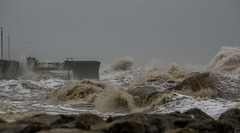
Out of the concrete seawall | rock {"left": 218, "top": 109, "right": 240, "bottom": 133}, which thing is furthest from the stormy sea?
the concrete seawall

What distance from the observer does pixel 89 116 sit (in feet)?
17.4

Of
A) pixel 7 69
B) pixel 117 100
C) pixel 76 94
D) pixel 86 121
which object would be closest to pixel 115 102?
pixel 117 100

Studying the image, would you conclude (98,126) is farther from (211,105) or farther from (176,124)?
(211,105)

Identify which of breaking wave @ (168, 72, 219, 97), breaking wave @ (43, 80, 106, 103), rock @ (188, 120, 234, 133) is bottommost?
breaking wave @ (43, 80, 106, 103)

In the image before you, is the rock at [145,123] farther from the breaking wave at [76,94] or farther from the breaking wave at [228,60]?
the breaking wave at [228,60]

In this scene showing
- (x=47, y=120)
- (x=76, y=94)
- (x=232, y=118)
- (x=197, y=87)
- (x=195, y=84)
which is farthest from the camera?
(x=76, y=94)

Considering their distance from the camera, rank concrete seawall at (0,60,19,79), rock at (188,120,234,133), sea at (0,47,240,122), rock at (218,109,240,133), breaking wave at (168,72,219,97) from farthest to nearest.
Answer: concrete seawall at (0,60,19,79) → breaking wave at (168,72,219,97) → sea at (0,47,240,122) → rock at (218,109,240,133) → rock at (188,120,234,133)

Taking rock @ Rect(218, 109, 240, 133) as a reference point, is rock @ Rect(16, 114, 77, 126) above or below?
above

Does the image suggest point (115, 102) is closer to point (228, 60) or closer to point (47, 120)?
point (47, 120)

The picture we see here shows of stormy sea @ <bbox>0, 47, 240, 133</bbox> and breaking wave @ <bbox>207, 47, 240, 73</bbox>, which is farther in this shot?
breaking wave @ <bbox>207, 47, 240, 73</bbox>

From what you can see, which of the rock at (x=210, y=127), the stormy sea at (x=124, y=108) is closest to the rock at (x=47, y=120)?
the stormy sea at (x=124, y=108)

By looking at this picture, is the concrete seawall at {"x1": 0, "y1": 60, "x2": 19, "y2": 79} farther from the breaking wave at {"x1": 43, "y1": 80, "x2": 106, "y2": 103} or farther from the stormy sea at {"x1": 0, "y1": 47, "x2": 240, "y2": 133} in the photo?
the breaking wave at {"x1": 43, "y1": 80, "x2": 106, "y2": 103}

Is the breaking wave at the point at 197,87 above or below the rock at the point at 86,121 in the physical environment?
below

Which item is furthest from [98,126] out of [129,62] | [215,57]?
[129,62]
